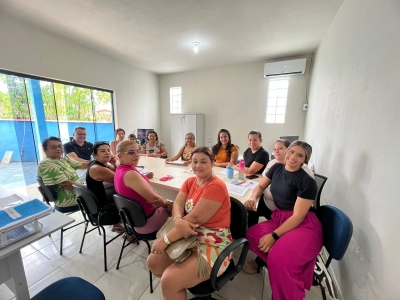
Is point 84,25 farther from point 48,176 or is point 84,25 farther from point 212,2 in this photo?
Answer: point 48,176

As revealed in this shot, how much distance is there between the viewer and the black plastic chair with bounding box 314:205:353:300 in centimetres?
102

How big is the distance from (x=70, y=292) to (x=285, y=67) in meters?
4.78

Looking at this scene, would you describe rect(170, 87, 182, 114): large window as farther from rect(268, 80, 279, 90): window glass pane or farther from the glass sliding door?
the glass sliding door

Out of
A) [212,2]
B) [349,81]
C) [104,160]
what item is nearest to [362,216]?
[349,81]

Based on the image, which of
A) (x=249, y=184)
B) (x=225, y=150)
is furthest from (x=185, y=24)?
(x=249, y=184)

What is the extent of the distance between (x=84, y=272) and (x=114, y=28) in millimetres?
3428

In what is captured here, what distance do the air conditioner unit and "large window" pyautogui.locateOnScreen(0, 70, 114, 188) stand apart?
14.1ft

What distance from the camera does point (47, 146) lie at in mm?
1861

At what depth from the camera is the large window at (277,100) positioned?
4164 mm

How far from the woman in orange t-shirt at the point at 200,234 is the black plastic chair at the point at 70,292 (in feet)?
1.21

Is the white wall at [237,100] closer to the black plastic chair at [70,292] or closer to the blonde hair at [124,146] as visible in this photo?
the blonde hair at [124,146]

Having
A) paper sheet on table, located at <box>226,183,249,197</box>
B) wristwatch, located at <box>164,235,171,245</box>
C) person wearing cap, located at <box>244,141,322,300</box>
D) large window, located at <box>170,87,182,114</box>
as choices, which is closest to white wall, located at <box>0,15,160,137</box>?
large window, located at <box>170,87,182,114</box>

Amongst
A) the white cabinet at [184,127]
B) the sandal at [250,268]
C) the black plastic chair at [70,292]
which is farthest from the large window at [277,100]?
the black plastic chair at [70,292]

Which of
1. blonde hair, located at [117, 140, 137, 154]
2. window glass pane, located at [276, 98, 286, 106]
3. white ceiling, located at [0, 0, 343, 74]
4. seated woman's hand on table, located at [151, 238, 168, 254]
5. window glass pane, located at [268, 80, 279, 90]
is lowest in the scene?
seated woman's hand on table, located at [151, 238, 168, 254]
